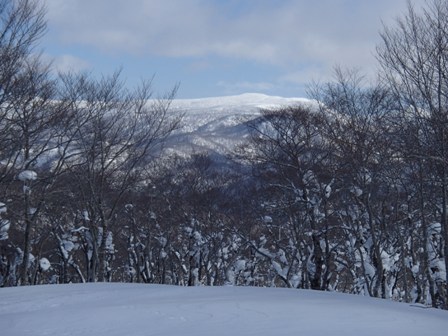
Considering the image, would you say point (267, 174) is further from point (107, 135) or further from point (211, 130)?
point (211, 130)

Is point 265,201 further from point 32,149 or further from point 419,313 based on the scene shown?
point 419,313

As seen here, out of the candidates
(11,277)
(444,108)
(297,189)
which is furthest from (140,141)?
(11,277)

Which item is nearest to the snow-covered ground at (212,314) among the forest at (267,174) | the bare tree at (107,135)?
the forest at (267,174)

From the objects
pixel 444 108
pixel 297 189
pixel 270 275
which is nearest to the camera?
pixel 444 108

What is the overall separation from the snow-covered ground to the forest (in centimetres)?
331

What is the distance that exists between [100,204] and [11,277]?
49.5 ft

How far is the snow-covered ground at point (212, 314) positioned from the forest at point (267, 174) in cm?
331

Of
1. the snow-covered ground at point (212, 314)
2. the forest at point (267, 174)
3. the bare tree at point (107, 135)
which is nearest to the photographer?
the snow-covered ground at point (212, 314)

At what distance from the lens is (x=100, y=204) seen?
1639 centimetres

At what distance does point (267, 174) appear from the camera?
18.9 m

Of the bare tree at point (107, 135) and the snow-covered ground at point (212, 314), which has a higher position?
the bare tree at point (107, 135)

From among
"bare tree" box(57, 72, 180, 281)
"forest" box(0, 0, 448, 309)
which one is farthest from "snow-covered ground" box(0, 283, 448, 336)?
"bare tree" box(57, 72, 180, 281)

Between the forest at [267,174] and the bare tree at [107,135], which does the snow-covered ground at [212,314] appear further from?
the bare tree at [107,135]

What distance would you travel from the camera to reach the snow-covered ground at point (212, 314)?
510 cm
